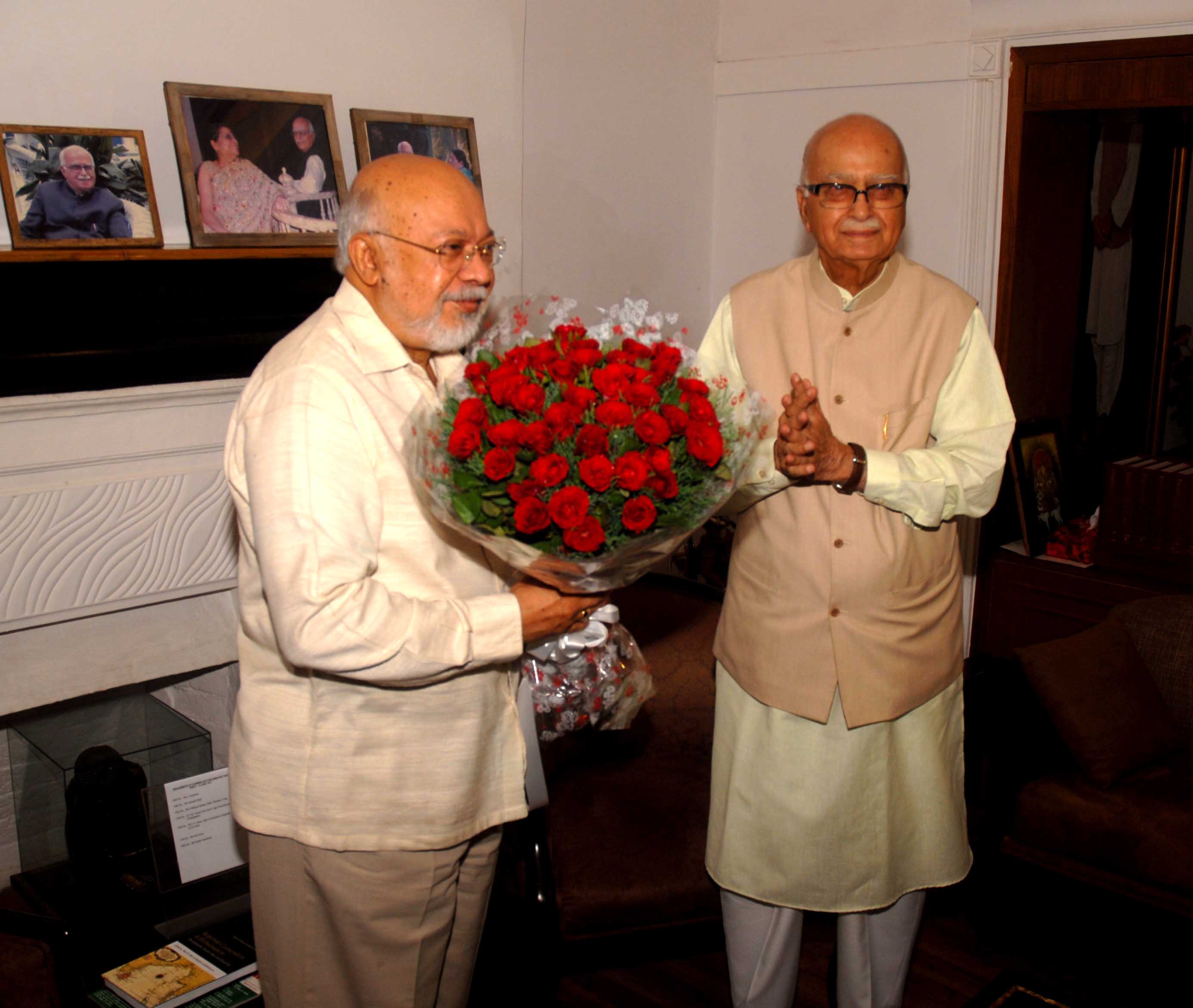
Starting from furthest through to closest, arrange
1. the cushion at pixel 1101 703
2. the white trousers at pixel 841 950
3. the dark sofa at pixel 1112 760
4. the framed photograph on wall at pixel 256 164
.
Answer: the cushion at pixel 1101 703
the dark sofa at pixel 1112 760
the framed photograph on wall at pixel 256 164
the white trousers at pixel 841 950

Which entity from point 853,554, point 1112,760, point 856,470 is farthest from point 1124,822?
point 856,470

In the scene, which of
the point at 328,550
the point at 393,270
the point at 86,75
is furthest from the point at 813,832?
the point at 86,75

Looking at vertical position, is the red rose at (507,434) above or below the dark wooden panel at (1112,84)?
below

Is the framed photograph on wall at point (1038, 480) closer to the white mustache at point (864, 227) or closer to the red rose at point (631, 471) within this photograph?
the white mustache at point (864, 227)

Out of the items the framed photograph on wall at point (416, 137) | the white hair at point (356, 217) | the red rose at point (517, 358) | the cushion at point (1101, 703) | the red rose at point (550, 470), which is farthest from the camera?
the framed photograph on wall at point (416, 137)

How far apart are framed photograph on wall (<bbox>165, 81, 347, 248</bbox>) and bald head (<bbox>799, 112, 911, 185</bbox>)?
44.9 inches

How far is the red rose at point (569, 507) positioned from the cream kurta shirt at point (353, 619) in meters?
0.26

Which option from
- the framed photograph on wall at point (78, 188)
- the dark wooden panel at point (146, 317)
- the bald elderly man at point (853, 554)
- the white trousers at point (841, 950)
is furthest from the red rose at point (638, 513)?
the framed photograph on wall at point (78, 188)

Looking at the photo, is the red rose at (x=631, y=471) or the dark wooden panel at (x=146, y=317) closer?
the red rose at (x=631, y=471)

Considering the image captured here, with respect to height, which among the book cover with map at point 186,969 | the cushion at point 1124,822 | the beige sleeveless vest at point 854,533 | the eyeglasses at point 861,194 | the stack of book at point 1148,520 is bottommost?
the book cover with map at point 186,969

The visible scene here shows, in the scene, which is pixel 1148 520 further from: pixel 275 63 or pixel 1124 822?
pixel 275 63

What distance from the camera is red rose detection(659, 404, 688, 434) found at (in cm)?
165

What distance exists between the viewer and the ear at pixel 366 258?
1.78 m

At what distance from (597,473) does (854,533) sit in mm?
791
